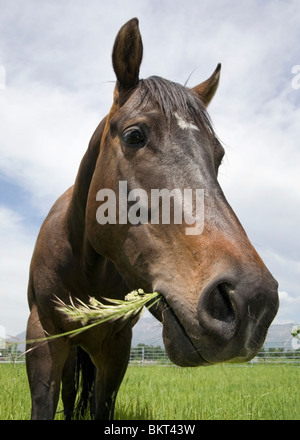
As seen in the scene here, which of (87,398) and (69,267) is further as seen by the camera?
(87,398)

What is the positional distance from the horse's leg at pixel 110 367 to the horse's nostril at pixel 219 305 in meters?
2.44

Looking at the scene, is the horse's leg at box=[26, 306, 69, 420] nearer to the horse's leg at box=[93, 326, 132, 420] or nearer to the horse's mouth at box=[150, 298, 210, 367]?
the horse's leg at box=[93, 326, 132, 420]

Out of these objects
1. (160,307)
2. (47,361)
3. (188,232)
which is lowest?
(47,361)

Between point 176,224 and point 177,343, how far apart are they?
687mm

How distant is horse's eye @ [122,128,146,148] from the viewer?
276 centimetres

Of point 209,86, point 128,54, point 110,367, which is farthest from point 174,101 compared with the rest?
point 110,367

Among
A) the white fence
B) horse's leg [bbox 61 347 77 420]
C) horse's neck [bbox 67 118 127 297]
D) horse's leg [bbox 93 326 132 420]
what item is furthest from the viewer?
the white fence

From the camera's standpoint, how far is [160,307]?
239 cm

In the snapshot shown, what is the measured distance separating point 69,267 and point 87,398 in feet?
7.73

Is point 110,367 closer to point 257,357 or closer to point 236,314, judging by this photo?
point 236,314

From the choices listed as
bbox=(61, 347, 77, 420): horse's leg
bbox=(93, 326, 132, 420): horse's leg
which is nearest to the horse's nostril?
bbox=(93, 326, 132, 420): horse's leg
